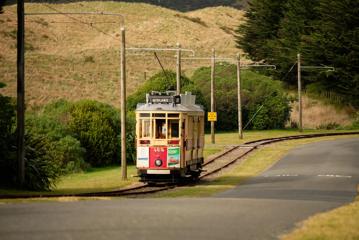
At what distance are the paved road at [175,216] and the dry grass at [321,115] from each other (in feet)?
187

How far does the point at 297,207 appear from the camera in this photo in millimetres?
22578

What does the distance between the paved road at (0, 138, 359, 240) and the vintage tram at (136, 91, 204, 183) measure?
3268 mm

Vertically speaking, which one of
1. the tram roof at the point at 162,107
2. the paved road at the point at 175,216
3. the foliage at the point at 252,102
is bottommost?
the paved road at the point at 175,216

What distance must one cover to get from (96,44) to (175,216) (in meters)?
118

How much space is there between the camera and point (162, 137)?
109 ft

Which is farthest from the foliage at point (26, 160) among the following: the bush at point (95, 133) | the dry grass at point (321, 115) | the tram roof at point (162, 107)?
the dry grass at point (321, 115)

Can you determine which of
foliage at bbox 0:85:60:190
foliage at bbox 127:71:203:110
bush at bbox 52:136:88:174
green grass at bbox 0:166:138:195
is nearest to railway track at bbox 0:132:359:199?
green grass at bbox 0:166:138:195

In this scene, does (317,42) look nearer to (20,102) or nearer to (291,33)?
(291,33)

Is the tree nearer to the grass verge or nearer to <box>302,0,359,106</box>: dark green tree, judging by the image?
<box>302,0,359,106</box>: dark green tree

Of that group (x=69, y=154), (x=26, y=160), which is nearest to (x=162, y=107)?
(x=26, y=160)

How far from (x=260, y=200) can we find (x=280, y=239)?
851 centimetres

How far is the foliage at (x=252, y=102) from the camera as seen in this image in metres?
81.8

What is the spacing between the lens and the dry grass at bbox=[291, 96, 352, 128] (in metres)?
87.1

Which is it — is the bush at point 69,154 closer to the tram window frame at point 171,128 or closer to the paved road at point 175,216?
the tram window frame at point 171,128
